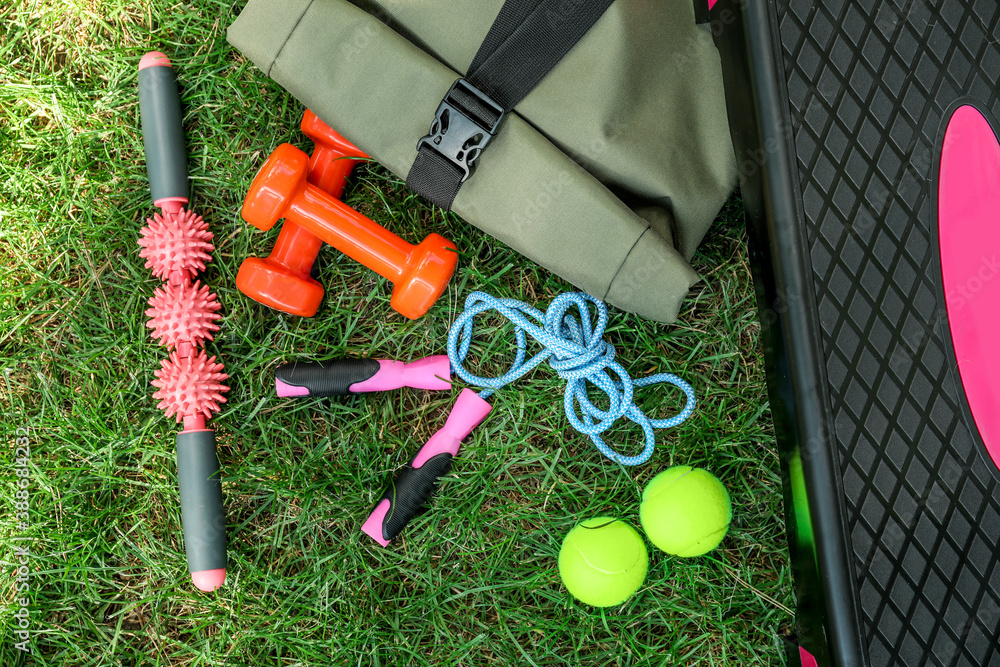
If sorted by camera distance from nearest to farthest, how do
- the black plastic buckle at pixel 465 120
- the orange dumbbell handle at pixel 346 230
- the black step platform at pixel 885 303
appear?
the black step platform at pixel 885 303
the black plastic buckle at pixel 465 120
the orange dumbbell handle at pixel 346 230

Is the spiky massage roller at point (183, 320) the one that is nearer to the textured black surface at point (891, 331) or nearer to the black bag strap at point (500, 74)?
the black bag strap at point (500, 74)

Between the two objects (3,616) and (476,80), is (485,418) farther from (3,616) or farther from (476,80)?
(3,616)

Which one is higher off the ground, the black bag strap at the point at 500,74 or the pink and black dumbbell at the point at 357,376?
the black bag strap at the point at 500,74

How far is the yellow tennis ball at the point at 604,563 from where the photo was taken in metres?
1.14

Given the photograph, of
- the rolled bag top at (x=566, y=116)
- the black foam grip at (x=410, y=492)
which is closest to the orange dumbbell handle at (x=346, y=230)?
the rolled bag top at (x=566, y=116)

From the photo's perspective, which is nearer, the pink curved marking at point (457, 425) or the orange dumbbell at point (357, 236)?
the orange dumbbell at point (357, 236)

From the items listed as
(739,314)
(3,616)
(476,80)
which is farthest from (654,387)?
(3,616)

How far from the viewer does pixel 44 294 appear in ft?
4.55

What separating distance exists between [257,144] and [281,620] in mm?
951

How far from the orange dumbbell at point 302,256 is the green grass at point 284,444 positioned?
68mm

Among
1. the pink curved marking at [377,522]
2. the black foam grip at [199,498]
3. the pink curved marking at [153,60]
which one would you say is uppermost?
the pink curved marking at [153,60]

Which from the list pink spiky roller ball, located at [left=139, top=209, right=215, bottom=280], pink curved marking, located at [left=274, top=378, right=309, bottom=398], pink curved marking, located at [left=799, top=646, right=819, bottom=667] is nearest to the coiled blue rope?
pink curved marking, located at [left=274, top=378, right=309, bottom=398]

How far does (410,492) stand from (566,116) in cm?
74

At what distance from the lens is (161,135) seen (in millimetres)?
1295
